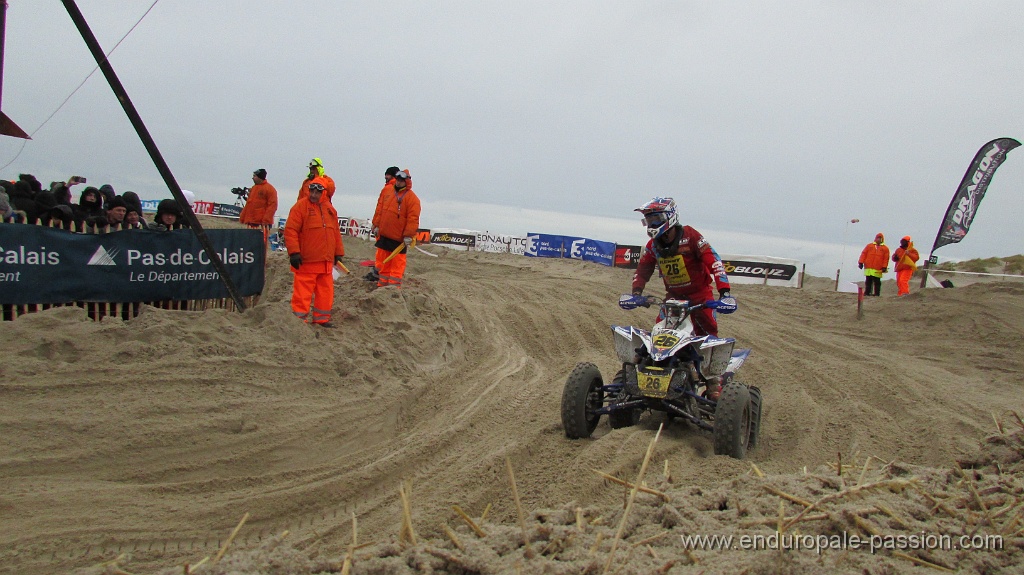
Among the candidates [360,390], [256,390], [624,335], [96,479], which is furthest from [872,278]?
[96,479]

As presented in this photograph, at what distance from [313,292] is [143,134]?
244 centimetres

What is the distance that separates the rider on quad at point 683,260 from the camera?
6512 mm

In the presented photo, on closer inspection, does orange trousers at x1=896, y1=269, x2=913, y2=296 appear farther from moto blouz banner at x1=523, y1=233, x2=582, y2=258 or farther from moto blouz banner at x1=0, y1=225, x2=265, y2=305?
moto blouz banner at x1=0, y1=225, x2=265, y2=305

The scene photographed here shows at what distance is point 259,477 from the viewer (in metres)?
5.33

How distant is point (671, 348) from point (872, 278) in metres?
13.7

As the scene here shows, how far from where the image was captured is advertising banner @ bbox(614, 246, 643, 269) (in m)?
24.0

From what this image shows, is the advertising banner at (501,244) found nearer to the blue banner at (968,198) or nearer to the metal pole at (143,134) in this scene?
the blue banner at (968,198)

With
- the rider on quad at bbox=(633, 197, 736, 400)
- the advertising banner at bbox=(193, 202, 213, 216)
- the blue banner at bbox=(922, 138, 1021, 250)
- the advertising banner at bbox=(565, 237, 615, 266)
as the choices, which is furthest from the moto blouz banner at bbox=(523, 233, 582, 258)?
the advertising banner at bbox=(193, 202, 213, 216)

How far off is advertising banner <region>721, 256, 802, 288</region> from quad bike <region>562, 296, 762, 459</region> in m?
15.6

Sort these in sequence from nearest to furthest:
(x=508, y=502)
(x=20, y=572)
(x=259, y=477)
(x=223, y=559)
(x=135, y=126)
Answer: (x=223, y=559) < (x=20, y=572) < (x=508, y=502) < (x=259, y=477) < (x=135, y=126)

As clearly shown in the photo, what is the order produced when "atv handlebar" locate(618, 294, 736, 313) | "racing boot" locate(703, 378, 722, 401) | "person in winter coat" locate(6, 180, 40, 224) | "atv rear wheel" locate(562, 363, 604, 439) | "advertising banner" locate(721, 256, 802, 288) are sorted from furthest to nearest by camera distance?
"advertising banner" locate(721, 256, 802, 288)
"person in winter coat" locate(6, 180, 40, 224)
"racing boot" locate(703, 378, 722, 401)
"atv handlebar" locate(618, 294, 736, 313)
"atv rear wheel" locate(562, 363, 604, 439)

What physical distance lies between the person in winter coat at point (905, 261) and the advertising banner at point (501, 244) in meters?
13.3

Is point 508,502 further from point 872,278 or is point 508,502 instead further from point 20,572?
point 872,278

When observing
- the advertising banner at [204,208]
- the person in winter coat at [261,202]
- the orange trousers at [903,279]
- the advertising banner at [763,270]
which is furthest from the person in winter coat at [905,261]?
the advertising banner at [204,208]
